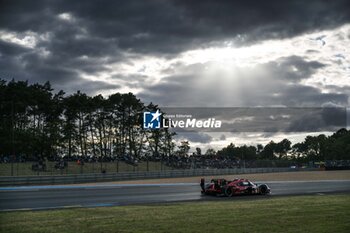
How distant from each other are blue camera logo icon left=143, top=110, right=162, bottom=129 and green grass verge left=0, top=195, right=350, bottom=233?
180 feet

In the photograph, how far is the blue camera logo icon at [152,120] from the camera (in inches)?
2783

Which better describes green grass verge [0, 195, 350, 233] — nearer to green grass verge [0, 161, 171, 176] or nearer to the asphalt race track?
the asphalt race track

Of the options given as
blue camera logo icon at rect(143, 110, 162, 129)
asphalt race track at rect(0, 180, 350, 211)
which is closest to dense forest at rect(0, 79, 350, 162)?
blue camera logo icon at rect(143, 110, 162, 129)

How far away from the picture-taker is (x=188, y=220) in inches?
500

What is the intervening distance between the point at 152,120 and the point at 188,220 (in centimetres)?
6137

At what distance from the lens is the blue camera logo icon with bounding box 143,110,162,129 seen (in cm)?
7069

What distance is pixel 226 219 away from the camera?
504 inches

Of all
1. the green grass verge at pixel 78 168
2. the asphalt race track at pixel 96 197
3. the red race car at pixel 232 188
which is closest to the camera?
the asphalt race track at pixel 96 197

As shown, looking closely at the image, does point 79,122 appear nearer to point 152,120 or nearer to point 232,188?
point 152,120

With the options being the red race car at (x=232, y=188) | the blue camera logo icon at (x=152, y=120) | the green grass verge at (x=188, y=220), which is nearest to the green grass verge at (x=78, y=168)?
the blue camera logo icon at (x=152, y=120)

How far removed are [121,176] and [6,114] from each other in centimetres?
2371

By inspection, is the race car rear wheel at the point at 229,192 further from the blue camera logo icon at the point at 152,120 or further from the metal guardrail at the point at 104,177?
the blue camera logo icon at the point at 152,120

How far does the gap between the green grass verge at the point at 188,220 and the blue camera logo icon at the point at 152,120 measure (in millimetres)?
54748

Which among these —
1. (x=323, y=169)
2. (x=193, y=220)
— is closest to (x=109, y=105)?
(x=323, y=169)
